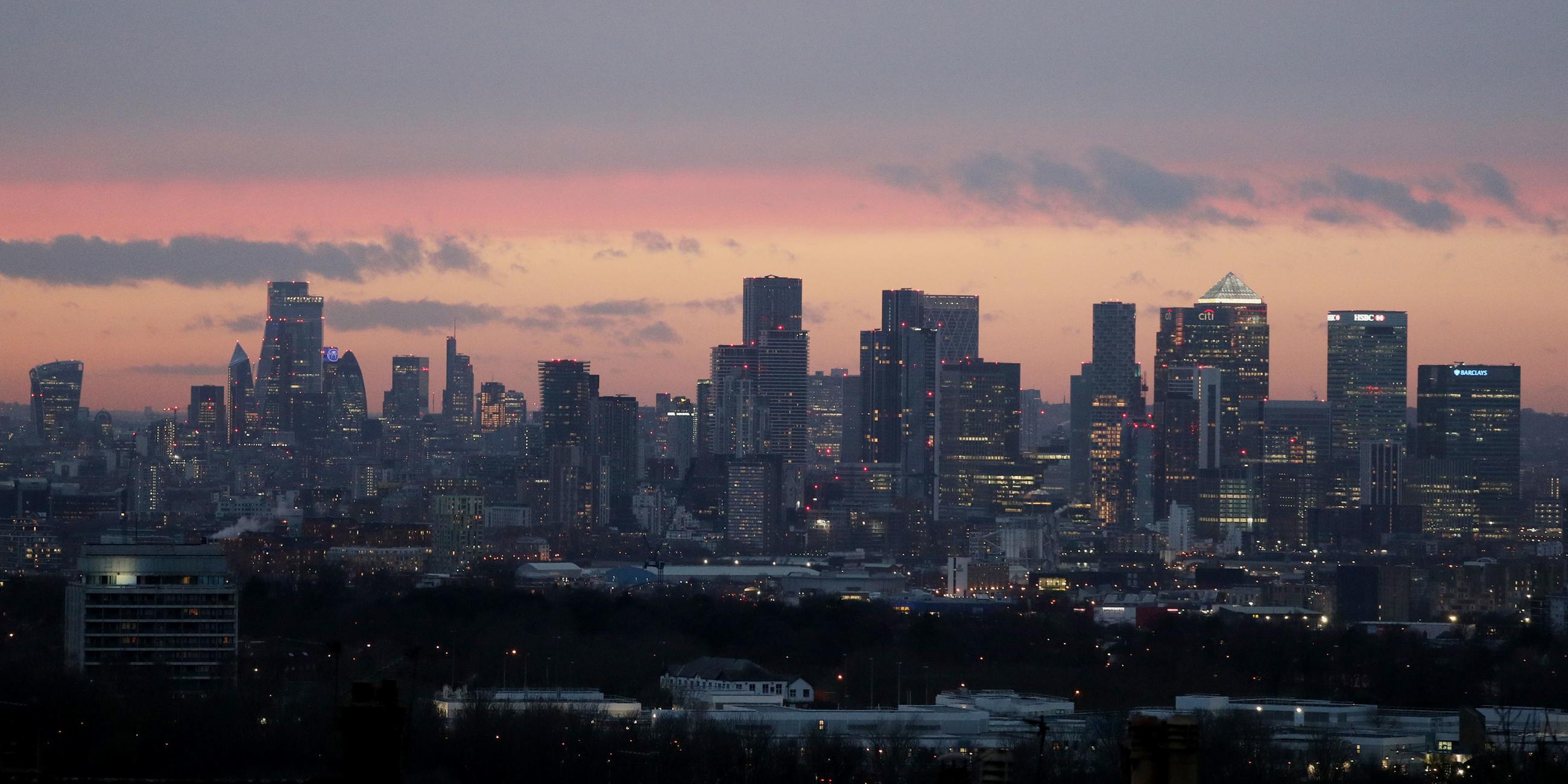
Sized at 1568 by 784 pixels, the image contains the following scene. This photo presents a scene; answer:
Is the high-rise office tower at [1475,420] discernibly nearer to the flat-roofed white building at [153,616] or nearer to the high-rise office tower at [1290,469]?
the high-rise office tower at [1290,469]

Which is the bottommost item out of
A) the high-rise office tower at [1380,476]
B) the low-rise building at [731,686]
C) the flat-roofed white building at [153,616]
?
the low-rise building at [731,686]

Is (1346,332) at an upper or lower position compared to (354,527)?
upper

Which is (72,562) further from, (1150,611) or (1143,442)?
(1143,442)

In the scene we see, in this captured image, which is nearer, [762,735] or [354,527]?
[762,735]

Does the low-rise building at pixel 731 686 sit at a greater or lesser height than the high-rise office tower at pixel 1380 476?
lesser

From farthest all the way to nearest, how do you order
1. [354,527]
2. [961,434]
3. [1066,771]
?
1. [961,434]
2. [354,527]
3. [1066,771]

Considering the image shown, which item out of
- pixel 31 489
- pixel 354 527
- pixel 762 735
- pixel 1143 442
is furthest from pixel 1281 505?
pixel 762 735

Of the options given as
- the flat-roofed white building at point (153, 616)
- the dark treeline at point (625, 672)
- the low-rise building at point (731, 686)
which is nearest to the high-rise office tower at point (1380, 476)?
the dark treeline at point (625, 672)
